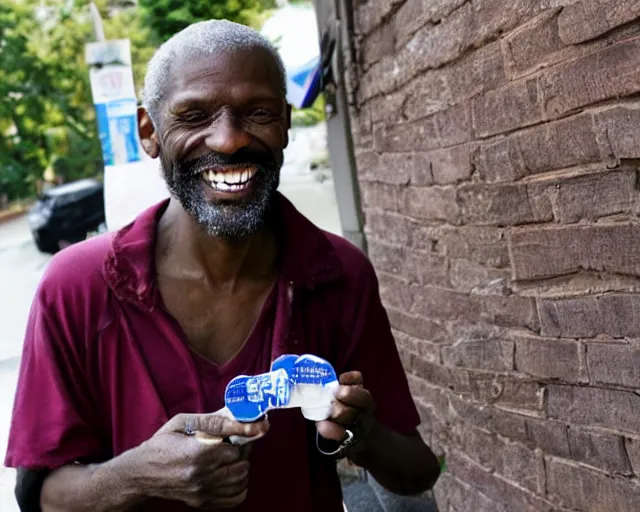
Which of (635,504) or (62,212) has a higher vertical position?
(62,212)

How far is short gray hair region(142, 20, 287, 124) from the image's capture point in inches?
64.6

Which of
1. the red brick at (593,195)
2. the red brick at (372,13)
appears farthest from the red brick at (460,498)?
the red brick at (372,13)

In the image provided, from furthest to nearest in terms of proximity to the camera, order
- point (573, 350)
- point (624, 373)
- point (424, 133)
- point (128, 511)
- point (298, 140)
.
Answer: point (298, 140)
point (424, 133)
point (573, 350)
point (624, 373)
point (128, 511)

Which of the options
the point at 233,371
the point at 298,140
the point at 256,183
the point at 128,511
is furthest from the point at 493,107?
the point at 298,140

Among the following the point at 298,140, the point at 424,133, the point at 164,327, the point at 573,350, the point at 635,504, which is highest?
the point at 298,140

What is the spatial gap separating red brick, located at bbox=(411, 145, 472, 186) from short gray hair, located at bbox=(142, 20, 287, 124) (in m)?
0.87

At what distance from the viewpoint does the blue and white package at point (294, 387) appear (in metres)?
1.41

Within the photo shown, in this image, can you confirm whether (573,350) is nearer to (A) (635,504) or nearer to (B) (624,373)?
(B) (624,373)

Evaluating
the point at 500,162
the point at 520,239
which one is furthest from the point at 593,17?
the point at 520,239

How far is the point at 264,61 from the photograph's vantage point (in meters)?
1.67

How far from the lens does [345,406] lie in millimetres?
1450

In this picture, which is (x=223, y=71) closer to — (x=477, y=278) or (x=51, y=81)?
(x=477, y=278)

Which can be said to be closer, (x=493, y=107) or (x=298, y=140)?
(x=493, y=107)

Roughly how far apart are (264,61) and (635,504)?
57.6 inches
